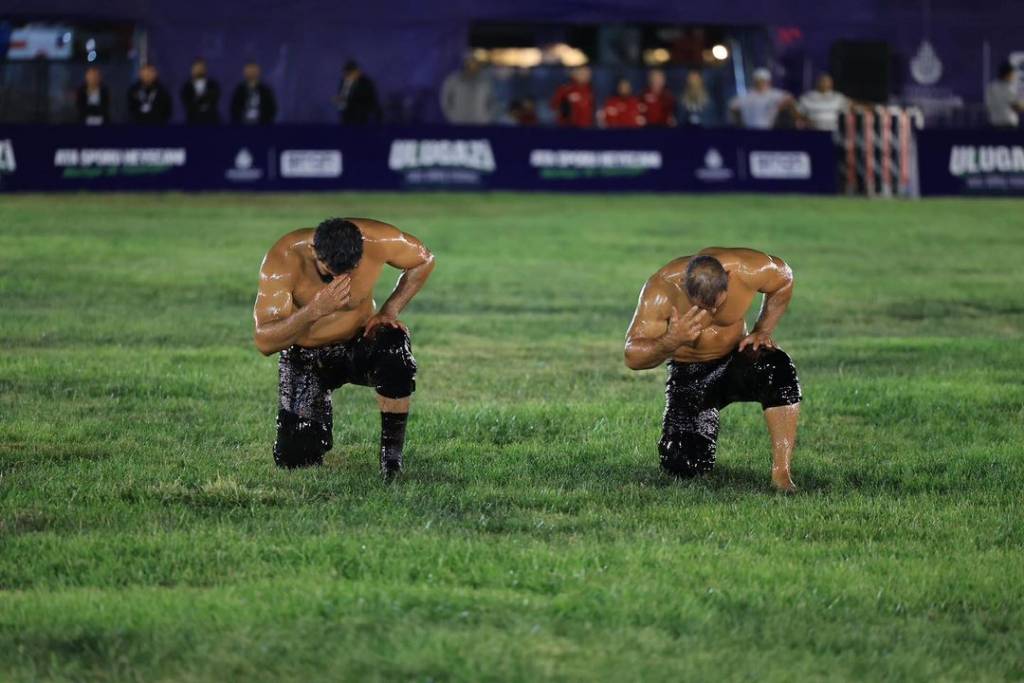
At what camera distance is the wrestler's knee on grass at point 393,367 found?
787 centimetres

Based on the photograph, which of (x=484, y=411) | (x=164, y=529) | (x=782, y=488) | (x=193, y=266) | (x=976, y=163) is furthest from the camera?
(x=976, y=163)

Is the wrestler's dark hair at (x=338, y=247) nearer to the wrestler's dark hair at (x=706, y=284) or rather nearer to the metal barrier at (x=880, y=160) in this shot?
the wrestler's dark hair at (x=706, y=284)

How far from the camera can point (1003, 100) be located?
32531 mm

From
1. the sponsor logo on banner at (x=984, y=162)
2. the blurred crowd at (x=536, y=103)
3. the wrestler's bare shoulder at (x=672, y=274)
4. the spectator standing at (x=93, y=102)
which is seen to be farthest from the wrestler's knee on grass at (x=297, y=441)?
the sponsor logo on banner at (x=984, y=162)

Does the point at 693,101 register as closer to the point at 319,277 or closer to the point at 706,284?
the point at 319,277

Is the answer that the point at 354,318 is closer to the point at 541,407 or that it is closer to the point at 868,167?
the point at 541,407

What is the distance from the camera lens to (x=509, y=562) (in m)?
6.24

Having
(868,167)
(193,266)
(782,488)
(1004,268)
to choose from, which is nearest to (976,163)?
(868,167)

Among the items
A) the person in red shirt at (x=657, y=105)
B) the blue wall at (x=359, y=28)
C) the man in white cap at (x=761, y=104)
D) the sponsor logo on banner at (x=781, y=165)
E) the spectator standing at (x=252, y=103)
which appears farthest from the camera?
the blue wall at (x=359, y=28)

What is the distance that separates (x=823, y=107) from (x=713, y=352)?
77.1 ft

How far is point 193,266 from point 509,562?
43.3 ft

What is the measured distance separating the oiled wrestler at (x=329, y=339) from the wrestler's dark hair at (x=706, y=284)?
4.57ft

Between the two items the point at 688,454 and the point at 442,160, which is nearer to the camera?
the point at 688,454

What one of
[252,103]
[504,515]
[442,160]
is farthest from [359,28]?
[504,515]
